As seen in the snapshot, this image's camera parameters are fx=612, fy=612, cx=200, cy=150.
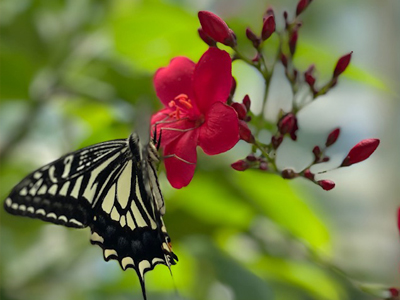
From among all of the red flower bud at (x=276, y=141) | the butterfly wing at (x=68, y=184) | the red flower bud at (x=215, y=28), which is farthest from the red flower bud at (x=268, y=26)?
the butterfly wing at (x=68, y=184)

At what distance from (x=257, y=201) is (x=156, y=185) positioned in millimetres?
677

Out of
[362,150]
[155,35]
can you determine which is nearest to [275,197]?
[155,35]

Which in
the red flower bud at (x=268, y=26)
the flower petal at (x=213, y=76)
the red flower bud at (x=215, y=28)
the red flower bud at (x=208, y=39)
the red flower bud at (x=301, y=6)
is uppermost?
the red flower bud at (x=301, y=6)

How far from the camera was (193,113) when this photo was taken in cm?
110

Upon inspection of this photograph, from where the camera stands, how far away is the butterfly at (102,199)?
1012 millimetres

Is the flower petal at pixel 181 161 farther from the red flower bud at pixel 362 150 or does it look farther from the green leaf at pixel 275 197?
the green leaf at pixel 275 197

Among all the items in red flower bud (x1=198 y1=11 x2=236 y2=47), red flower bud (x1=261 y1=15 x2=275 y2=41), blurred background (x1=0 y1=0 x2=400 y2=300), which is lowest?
blurred background (x1=0 y1=0 x2=400 y2=300)

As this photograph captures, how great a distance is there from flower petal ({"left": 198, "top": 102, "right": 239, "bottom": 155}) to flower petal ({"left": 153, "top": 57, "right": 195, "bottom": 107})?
15 centimetres

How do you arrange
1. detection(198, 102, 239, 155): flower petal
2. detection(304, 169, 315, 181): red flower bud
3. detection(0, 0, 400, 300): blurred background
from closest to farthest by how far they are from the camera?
detection(198, 102, 239, 155): flower petal, detection(304, 169, 315, 181): red flower bud, detection(0, 0, 400, 300): blurred background

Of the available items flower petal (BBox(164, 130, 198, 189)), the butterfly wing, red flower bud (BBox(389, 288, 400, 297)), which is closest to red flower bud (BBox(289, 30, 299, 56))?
flower petal (BBox(164, 130, 198, 189))

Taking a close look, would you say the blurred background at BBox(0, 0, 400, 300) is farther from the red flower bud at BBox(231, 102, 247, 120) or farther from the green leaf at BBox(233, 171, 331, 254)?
the red flower bud at BBox(231, 102, 247, 120)

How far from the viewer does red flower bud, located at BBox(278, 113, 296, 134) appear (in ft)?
3.25

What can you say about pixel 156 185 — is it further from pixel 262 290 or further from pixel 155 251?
pixel 262 290

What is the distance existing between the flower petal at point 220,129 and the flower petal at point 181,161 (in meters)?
0.03
